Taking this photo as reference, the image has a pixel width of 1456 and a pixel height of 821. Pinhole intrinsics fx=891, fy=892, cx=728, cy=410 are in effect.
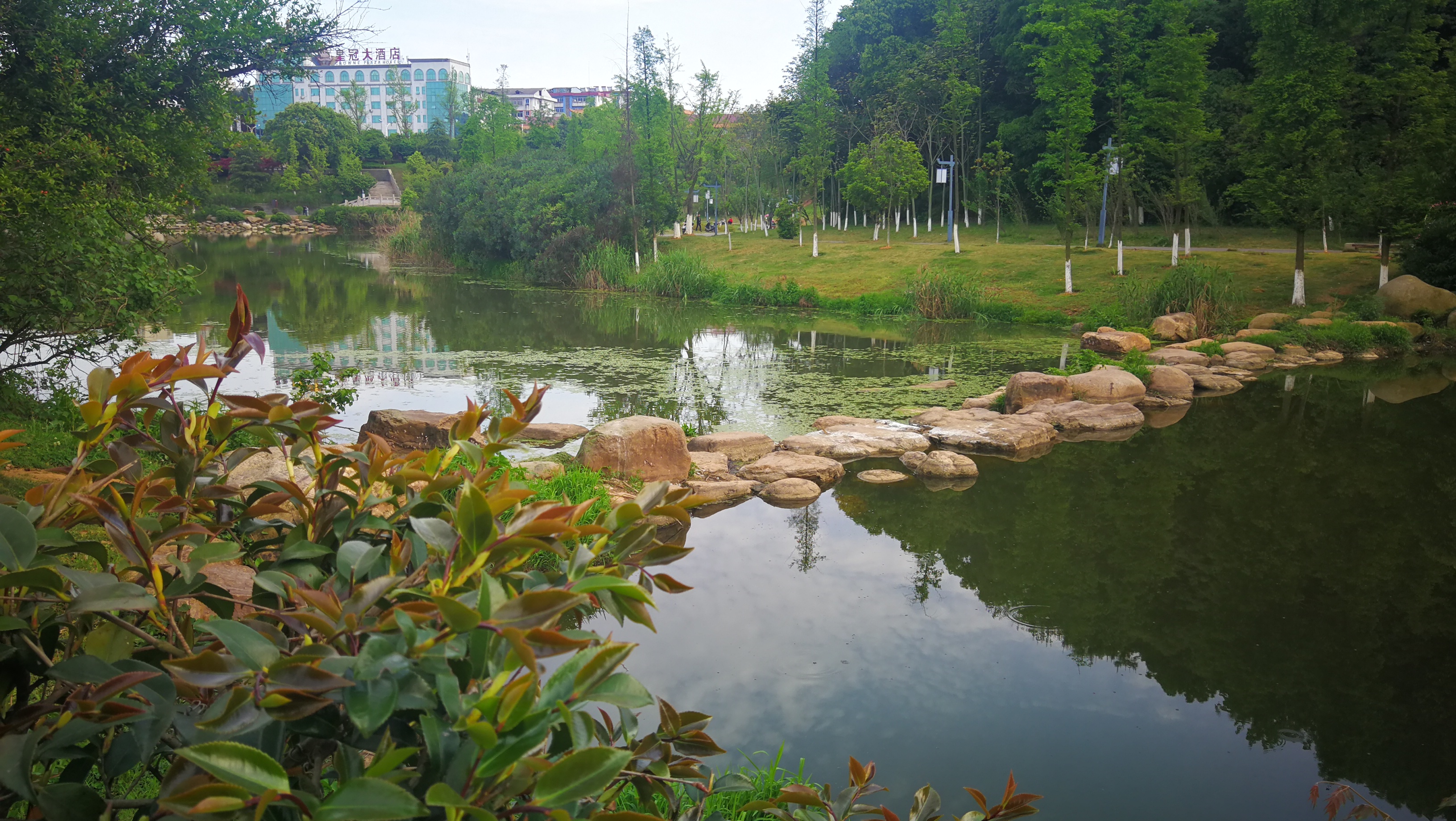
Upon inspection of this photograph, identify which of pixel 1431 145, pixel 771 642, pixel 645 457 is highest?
pixel 1431 145

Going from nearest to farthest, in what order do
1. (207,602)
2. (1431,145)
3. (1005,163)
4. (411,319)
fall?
(207,602)
(1431,145)
(411,319)
(1005,163)

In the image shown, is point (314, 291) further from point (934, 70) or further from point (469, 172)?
point (934, 70)

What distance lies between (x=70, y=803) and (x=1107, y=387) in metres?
10.4

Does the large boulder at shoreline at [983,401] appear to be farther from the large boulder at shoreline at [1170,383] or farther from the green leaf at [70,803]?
the green leaf at [70,803]

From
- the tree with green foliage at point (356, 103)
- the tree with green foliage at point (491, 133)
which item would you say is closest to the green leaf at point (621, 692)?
the tree with green foliage at point (491, 133)

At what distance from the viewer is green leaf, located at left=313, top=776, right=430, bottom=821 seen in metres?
0.77

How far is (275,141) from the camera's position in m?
51.5

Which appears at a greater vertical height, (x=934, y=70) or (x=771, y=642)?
(x=934, y=70)

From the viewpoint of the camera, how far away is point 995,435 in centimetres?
826

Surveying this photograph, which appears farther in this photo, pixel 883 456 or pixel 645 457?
pixel 883 456

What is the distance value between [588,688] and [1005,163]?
99.2 feet

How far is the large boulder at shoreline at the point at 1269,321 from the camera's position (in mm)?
14609

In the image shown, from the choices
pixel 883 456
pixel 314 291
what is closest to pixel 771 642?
pixel 883 456

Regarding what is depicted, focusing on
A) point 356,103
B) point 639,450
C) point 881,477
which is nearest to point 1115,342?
point 881,477
